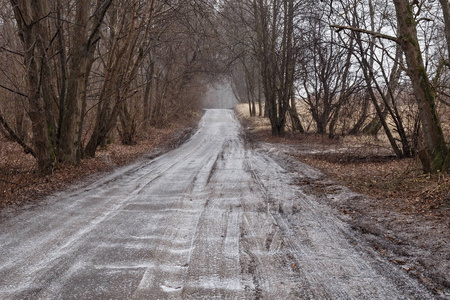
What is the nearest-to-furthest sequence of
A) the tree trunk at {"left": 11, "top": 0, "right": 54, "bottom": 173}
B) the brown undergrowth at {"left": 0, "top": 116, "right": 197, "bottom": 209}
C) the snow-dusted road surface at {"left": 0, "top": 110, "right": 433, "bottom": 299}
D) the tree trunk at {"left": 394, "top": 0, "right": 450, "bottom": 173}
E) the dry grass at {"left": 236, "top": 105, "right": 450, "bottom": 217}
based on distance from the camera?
the snow-dusted road surface at {"left": 0, "top": 110, "right": 433, "bottom": 299}, the dry grass at {"left": 236, "top": 105, "right": 450, "bottom": 217}, the brown undergrowth at {"left": 0, "top": 116, "right": 197, "bottom": 209}, the tree trunk at {"left": 394, "top": 0, "right": 450, "bottom": 173}, the tree trunk at {"left": 11, "top": 0, "right": 54, "bottom": 173}

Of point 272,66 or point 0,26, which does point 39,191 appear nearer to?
point 0,26

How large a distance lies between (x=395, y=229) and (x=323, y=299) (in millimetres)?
2429

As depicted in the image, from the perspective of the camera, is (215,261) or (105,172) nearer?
(215,261)

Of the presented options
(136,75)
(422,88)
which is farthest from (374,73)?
(136,75)

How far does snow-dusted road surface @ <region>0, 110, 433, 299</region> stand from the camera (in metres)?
3.38

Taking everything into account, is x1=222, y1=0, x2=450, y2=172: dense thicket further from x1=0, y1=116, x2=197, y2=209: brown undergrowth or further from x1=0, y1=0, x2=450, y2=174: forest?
x1=0, y1=116, x2=197, y2=209: brown undergrowth

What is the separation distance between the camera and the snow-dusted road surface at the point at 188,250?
3.38 m

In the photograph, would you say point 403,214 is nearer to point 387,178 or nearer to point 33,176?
point 387,178

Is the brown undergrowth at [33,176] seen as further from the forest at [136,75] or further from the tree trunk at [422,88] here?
the tree trunk at [422,88]

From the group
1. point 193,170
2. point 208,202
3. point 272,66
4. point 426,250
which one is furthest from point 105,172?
point 272,66

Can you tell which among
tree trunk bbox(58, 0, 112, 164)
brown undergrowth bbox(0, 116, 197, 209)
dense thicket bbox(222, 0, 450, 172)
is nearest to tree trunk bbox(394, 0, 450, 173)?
dense thicket bbox(222, 0, 450, 172)

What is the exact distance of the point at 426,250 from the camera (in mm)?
4305

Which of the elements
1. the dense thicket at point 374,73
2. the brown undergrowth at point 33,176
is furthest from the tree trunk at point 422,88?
the brown undergrowth at point 33,176

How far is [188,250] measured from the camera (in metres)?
4.36
